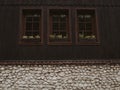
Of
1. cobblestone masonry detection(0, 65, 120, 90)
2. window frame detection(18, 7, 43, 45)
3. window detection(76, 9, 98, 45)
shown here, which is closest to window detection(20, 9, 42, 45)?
window frame detection(18, 7, 43, 45)

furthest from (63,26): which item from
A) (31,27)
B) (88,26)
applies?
(31,27)

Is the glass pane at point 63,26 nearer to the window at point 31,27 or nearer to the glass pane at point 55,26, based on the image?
the glass pane at point 55,26

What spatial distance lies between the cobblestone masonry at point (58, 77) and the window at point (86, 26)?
65.3 inches

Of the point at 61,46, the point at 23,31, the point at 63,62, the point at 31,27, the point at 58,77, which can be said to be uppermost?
the point at 31,27

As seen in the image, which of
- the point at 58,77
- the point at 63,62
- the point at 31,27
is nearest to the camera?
the point at 58,77

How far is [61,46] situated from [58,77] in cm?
→ 176

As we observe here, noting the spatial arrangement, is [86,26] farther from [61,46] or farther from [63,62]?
[63,62]

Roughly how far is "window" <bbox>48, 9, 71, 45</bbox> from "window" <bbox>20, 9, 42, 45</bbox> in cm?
65

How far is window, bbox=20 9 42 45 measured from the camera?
1379 cm

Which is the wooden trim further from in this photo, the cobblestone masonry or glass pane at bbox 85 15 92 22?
glass pane at bbox 85 15 92 22

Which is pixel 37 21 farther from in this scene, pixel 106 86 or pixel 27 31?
pixel 106 86

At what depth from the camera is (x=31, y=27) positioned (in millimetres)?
14234

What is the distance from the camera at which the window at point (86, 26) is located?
550 inches

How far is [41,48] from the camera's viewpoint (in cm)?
1359
